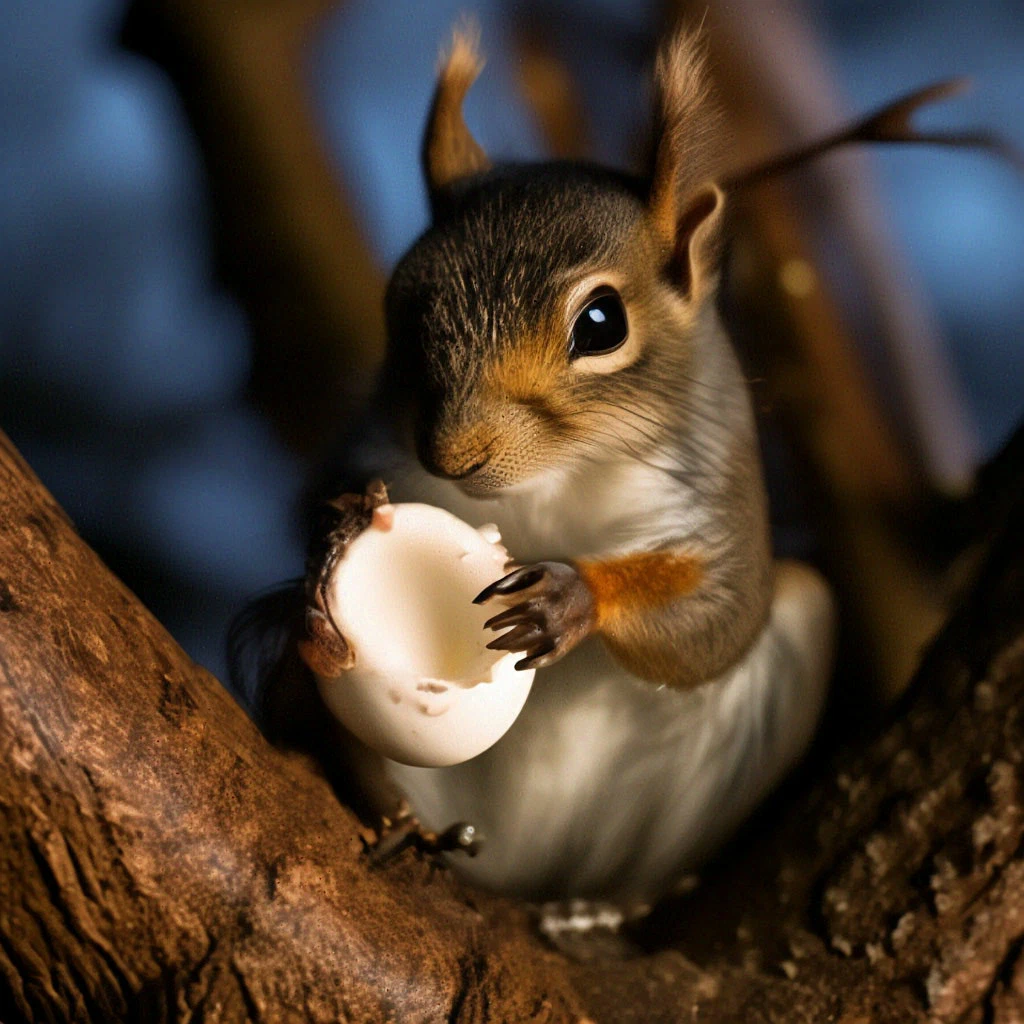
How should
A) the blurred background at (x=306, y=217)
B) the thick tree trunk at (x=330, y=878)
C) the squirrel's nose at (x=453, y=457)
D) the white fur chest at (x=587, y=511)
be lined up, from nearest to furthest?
1. the thick tree trunk at (x=330, y=878)
2. the squirrel's nose at (x=453, y=457)
3. the white fur chest at (x=587, y=511)
4. the blurred background at (x=306, y=217)

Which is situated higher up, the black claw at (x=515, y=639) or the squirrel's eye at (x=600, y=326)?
the squirrel's eye at (x=600, y=326)

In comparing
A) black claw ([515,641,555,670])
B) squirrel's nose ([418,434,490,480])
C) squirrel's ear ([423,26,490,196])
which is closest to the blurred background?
squirrel's ear ([423,26,490,196])

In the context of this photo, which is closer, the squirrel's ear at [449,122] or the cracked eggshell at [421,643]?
the cracked eggshell at [421,643]

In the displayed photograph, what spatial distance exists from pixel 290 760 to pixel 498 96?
757mm

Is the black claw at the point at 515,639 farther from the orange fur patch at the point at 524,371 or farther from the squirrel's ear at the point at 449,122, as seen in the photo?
the squirrel's ear at the point at 449,122

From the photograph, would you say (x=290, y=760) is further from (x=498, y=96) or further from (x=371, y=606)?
(x=498, y=96)

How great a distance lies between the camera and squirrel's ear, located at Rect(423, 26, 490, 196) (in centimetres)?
102

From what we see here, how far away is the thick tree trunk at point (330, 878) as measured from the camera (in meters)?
0.68

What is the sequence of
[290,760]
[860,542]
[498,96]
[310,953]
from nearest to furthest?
[310,953] < [290,760] < [498,96] < [860,542]

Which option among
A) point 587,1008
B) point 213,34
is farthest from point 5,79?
point 587,1008

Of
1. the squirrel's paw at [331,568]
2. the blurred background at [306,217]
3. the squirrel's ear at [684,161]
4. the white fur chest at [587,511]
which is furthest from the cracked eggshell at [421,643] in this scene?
the blurred background at [306,217]

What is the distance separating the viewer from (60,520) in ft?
2.47

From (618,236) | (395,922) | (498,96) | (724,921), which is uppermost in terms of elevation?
(498,96)

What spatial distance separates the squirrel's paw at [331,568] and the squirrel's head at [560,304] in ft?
0.20
